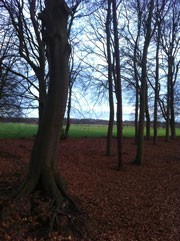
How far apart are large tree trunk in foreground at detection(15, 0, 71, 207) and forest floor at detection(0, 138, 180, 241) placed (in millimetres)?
611

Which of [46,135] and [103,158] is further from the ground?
[46,135]

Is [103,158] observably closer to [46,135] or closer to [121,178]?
[121,178]

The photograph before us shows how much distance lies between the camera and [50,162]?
855 centimetres

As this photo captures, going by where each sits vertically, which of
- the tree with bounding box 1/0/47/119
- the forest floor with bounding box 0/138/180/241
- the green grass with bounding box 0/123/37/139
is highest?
the tree with bounding box 1/0/47/119

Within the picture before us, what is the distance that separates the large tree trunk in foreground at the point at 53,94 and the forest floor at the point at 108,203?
0.61 metres

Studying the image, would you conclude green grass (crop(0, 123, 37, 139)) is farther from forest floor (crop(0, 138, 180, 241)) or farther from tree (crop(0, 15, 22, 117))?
forest floor (crop(0, 138, 180, 241))

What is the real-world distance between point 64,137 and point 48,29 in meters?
23.5

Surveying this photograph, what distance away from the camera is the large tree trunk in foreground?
8352mm

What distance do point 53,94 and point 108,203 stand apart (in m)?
3.76

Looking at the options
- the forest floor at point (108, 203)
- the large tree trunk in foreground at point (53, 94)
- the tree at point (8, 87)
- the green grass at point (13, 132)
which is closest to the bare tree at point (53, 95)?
the large tree trunk in foreground at point (53, 94)

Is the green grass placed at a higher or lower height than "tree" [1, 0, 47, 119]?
lower

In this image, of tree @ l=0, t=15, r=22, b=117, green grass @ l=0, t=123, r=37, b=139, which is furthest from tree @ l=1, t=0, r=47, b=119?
green grass @ l=0, t=123, r=37, b=139

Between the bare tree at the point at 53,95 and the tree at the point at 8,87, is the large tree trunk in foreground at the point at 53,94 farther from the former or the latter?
the tree at the point at 8,87


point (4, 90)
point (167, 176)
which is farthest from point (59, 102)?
point (4, 90)
